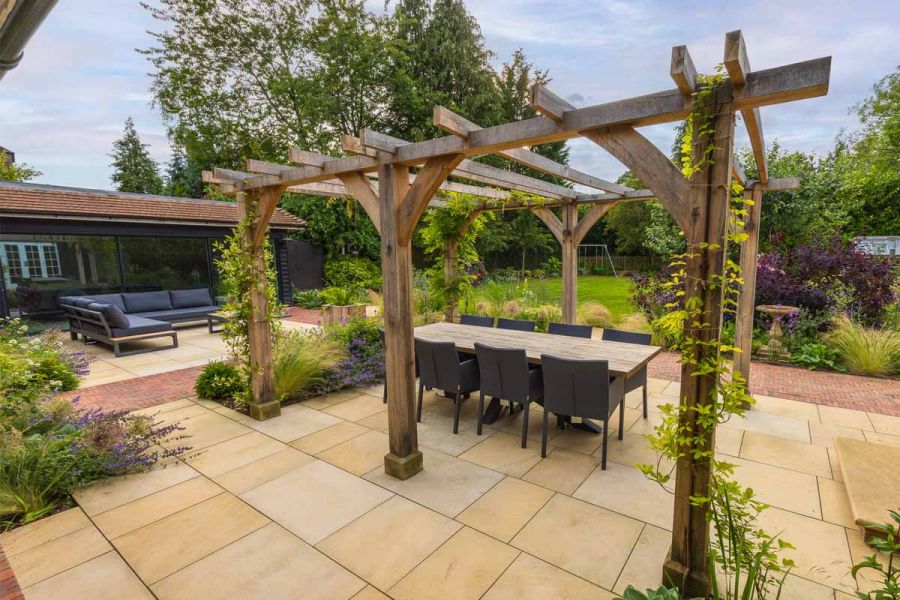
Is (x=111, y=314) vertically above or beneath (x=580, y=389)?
above

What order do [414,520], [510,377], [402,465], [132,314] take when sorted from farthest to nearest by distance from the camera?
[132,314], [510,377], [402,465], [414,520]

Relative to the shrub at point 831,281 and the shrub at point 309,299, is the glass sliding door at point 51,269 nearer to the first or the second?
the shrub at point 309,299

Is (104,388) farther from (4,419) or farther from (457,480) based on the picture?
(457,480)

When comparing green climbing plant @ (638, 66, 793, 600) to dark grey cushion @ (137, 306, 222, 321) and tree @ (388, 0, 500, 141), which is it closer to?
dark grey cushion @ (137, 306, 222, 321)

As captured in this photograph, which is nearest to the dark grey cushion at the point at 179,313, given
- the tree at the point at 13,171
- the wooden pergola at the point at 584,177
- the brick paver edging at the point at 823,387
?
the wooden pergola at the point at 584,177

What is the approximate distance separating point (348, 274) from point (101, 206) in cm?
637

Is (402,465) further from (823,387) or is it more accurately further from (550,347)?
(823,387)

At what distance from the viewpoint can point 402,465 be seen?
3184 millimetres

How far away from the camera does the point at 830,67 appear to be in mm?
1632

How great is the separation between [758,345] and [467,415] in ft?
16.1

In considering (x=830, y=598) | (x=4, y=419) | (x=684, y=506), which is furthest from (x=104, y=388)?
(x=830, y=598)

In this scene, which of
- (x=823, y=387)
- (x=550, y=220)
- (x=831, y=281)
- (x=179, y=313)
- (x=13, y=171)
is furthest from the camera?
(x=13, y=171)

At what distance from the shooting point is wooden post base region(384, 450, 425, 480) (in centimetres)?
319

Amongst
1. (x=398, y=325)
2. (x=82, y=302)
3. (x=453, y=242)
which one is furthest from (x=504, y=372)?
(x=82, y=302)
